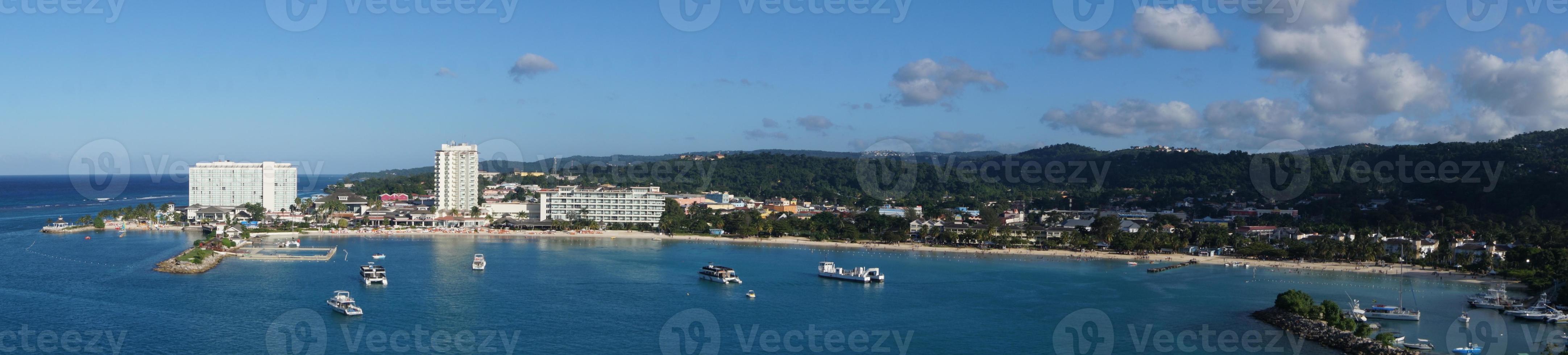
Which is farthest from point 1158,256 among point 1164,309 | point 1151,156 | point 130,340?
point 1151,156

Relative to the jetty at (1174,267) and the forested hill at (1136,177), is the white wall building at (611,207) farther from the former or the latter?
the jetty at (1174,267)

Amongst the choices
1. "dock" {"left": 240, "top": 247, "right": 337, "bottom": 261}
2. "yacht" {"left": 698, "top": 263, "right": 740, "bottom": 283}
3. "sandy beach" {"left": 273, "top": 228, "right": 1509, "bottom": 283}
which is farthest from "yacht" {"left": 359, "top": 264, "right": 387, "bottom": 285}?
"sandy beach" {"left": 273, "top": 228, "right": 1509, "bottom": 283}

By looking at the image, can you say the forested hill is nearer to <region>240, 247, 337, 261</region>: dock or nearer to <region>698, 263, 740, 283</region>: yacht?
<region>698, 263, 740, 283</region>: yacht

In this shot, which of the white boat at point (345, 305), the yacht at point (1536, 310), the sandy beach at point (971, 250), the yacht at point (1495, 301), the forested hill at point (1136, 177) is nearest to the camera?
the white boat at point (345, 305)

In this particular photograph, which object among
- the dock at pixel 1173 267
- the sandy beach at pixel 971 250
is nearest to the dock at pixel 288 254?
the sandy beach at pixel 971 250

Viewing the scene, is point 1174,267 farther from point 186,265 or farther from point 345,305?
point 186,265

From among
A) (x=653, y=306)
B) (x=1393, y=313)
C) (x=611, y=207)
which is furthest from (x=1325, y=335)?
(x=611, y=207)
